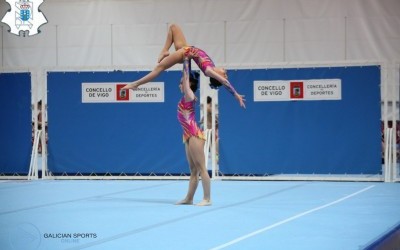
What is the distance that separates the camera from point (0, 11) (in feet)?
63.7

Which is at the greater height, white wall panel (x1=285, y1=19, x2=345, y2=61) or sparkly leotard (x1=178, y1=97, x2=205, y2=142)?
white wall panel (x1=285, y1=19, x2=345, y2=61)

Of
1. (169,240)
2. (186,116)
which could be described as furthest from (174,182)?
(169,240)

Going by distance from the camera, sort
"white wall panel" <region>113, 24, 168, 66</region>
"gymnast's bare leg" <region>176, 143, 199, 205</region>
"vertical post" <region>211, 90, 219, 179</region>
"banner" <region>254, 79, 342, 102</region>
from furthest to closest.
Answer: "white wall panel" <region>113, 24, 168, 66</region> < "vertical post" <region>211, 90, 219, 179</region> < "banner" <region>254, 79, 342, 102</region> < "gymnast's bare leg" <region>176, 143, 199, 205</region>

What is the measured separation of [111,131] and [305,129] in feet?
11.2

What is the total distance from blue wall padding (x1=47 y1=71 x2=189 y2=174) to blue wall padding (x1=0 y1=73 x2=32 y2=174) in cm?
41

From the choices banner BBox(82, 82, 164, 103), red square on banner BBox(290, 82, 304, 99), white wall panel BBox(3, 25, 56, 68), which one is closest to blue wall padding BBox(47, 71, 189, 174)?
banner BBox(82, 82, 164, 103)

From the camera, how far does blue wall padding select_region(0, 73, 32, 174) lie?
13.0 m

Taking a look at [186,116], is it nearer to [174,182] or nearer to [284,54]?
[174,182]

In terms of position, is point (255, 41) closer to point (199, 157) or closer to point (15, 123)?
point (15, 123)

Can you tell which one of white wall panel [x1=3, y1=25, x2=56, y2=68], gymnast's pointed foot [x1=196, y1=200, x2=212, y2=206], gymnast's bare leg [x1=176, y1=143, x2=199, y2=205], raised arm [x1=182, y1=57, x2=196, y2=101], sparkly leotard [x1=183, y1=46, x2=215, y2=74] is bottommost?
gymnast's pointed foot [x1=196, y1=200, x2=212, y2=206]

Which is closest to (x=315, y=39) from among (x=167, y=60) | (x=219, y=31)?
(x=219, y=31)

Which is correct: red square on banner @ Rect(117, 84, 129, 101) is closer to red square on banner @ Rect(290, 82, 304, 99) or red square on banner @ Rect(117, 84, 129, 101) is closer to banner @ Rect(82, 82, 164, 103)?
banner @ Rect(82, 82, 164, 103)

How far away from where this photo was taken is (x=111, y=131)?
1281 centimetres

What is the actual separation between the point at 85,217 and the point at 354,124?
20.3ft
